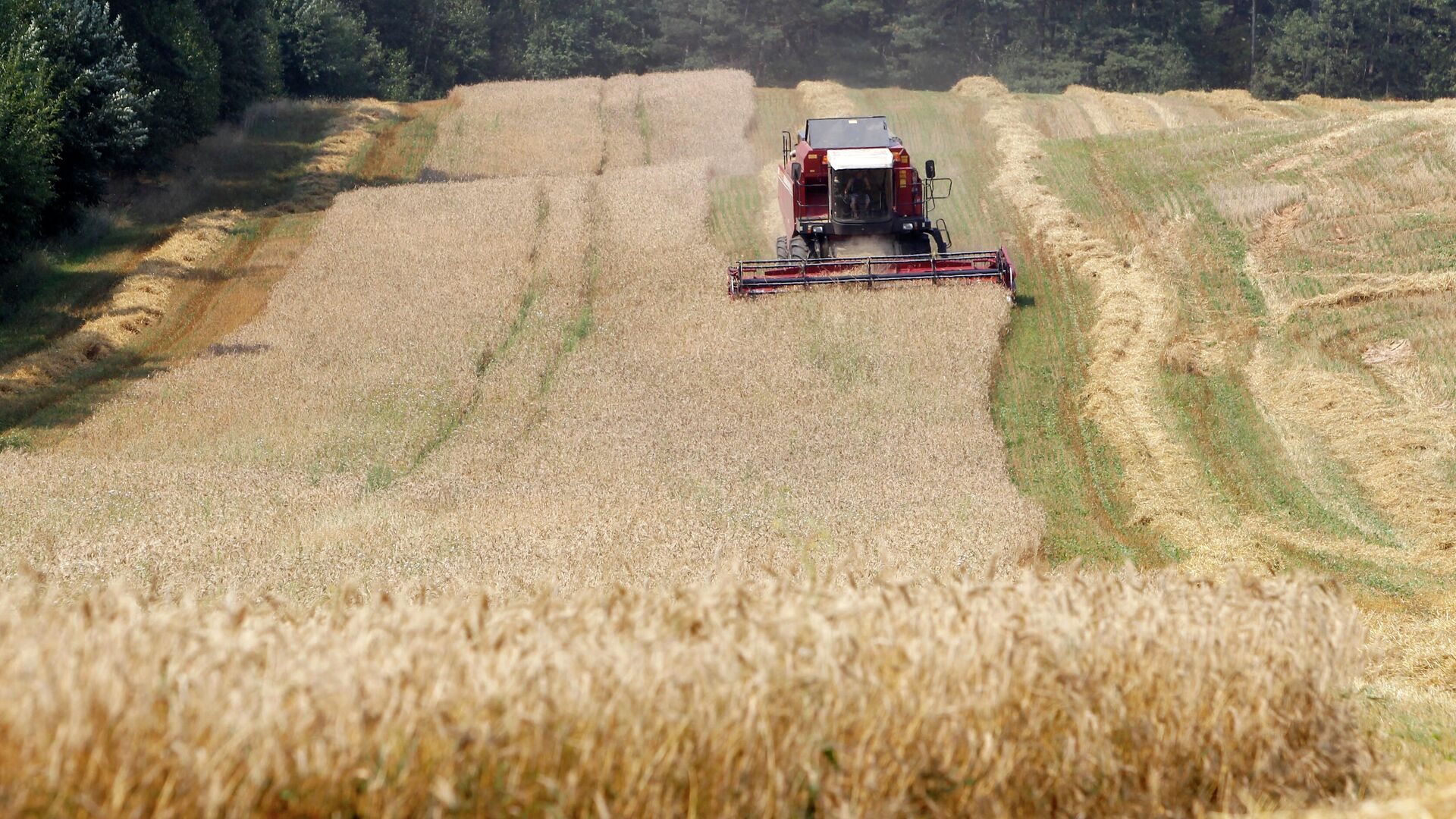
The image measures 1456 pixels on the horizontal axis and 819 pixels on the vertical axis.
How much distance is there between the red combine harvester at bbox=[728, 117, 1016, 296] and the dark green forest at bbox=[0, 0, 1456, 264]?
17902 mm

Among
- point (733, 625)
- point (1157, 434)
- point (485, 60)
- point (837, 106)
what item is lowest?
point (1157, 434)

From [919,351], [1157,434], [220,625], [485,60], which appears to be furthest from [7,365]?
[485,60]

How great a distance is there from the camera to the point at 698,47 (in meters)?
81.2

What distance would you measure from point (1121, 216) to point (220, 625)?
2762 centimetres

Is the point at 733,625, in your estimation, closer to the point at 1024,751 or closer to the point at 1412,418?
the point at 1024,751

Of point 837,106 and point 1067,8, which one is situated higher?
point 1067,8

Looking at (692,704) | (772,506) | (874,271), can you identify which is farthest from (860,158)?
(692,704)

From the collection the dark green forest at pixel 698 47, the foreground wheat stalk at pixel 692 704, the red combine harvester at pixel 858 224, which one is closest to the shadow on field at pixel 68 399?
the dark green forest at pixel 698 47

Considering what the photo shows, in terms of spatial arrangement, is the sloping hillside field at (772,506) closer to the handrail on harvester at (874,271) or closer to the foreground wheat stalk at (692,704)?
the foreground wheat stalk at (692,704)

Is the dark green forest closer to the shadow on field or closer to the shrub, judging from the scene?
the shrub

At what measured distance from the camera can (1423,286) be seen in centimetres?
2289

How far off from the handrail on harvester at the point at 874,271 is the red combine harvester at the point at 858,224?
0.05 feet

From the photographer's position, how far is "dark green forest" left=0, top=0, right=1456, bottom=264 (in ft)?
128

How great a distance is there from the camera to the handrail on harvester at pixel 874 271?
25641mm
